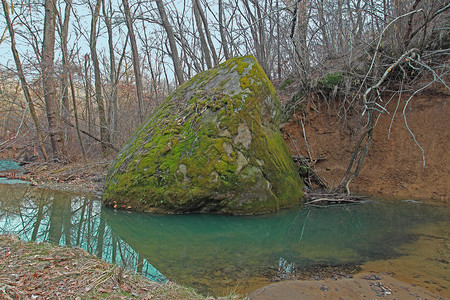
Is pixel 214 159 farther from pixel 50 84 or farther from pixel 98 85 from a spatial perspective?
pixel 98 85

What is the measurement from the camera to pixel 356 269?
337cm

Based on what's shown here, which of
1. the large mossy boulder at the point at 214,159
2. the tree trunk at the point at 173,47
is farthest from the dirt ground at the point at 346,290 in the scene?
the tree trunk at the point at 173,47

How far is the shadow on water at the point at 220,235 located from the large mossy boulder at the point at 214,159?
1.09 feet

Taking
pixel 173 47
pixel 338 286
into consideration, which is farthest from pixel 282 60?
pixel 338 286

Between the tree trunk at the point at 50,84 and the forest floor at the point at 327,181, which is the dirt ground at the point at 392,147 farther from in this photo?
the tree trunk at the point at 50,84

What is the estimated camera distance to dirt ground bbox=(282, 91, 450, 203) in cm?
708

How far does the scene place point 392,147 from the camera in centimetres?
779

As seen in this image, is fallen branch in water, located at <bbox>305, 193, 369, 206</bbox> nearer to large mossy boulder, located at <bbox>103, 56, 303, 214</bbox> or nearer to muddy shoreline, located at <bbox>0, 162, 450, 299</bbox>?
large mossy boulder, located at <bbox>103, 56, 303, 214</bbox>

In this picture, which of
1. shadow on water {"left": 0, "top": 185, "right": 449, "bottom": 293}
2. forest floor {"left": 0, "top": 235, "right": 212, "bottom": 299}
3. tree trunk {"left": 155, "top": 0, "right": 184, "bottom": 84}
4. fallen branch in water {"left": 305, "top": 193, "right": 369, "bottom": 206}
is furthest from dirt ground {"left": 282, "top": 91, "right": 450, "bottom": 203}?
forest floor {"left": 0, "top": 235, "right": 212, "bottom": 299}

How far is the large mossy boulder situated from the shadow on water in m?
0.33

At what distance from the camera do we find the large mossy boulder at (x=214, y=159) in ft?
18.9

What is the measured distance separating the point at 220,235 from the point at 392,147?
5.46 meters

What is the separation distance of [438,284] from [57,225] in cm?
517

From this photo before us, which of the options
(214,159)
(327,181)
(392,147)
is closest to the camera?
(214,159)
